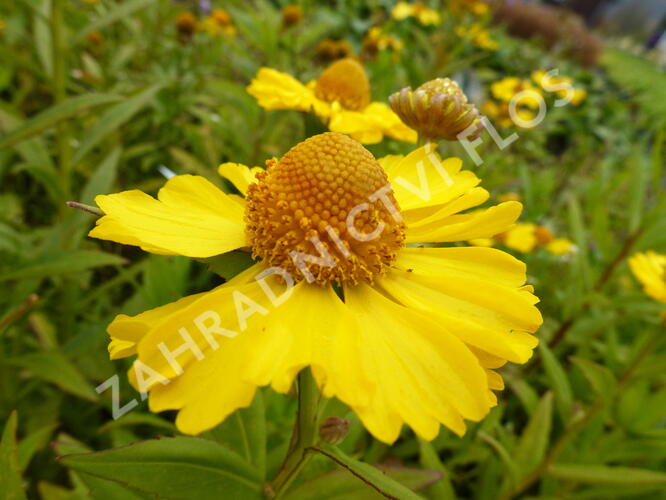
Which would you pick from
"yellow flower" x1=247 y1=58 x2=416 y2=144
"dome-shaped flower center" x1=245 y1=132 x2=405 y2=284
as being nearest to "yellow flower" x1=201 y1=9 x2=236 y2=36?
"yellow flower" x1=247 y1=58 x2=416 y2=144

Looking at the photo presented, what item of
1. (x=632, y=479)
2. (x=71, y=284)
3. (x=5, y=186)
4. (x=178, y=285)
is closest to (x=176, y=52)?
(x=5, y=186)

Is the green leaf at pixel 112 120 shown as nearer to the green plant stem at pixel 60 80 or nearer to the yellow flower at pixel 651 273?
the green plant stem at pixel 60 80

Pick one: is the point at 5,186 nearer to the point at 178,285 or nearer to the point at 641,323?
the point at 178,285

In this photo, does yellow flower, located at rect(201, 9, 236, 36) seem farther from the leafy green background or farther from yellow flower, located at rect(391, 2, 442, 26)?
yellow flower, located at rect(391, 2, 442, 26)

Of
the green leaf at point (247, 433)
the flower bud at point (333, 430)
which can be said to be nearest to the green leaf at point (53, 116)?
the green leaf at point (247, 433)

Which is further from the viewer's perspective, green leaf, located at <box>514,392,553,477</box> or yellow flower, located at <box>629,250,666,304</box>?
yellow flower, located at <box>629,250,666,304</box>
